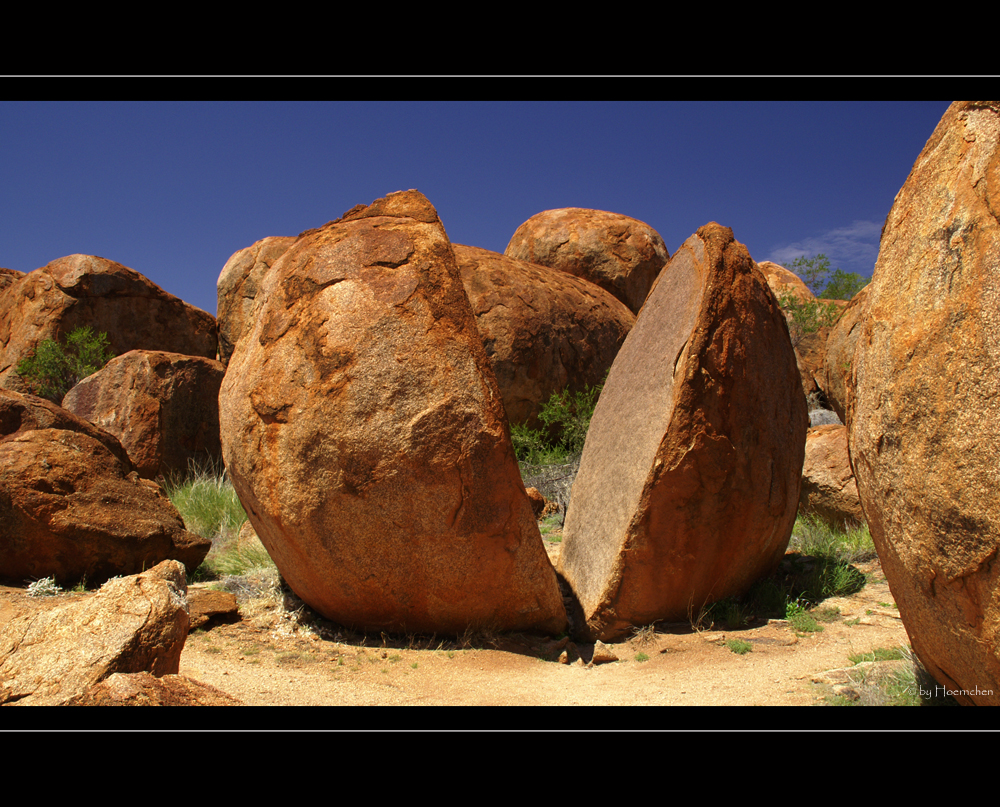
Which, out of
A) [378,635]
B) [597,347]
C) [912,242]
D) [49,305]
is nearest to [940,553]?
[912,242]

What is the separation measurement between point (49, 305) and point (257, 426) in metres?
7.33

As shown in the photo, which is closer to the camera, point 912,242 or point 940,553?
point 940,553

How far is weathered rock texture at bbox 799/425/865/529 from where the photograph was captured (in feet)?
18.0

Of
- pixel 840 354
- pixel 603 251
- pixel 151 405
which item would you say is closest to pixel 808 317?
pixel 603 251

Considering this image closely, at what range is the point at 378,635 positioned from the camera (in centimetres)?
354

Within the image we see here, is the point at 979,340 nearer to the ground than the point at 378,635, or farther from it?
farther from it

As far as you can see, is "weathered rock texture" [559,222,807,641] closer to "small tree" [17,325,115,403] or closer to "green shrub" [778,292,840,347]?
"small tree" [17,325,115,403]

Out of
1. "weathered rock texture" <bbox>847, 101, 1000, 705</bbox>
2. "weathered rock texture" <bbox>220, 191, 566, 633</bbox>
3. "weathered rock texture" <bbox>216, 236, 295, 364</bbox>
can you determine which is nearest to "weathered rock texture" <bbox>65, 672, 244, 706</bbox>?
"weathered rock texture" <bbox>220, 191, 566, 633</bbox>

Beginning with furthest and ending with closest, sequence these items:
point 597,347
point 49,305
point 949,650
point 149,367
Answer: point 49,305, point 597,347, point 149,367, point 949,650

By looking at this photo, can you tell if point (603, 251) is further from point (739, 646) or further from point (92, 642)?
point (92, 642)

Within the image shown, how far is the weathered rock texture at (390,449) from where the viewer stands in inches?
126

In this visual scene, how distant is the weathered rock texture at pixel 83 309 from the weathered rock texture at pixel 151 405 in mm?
2503

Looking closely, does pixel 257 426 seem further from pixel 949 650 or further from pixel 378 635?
pixel 949 650

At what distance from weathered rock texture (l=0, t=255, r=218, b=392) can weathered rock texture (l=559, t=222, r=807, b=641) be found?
8013mm
